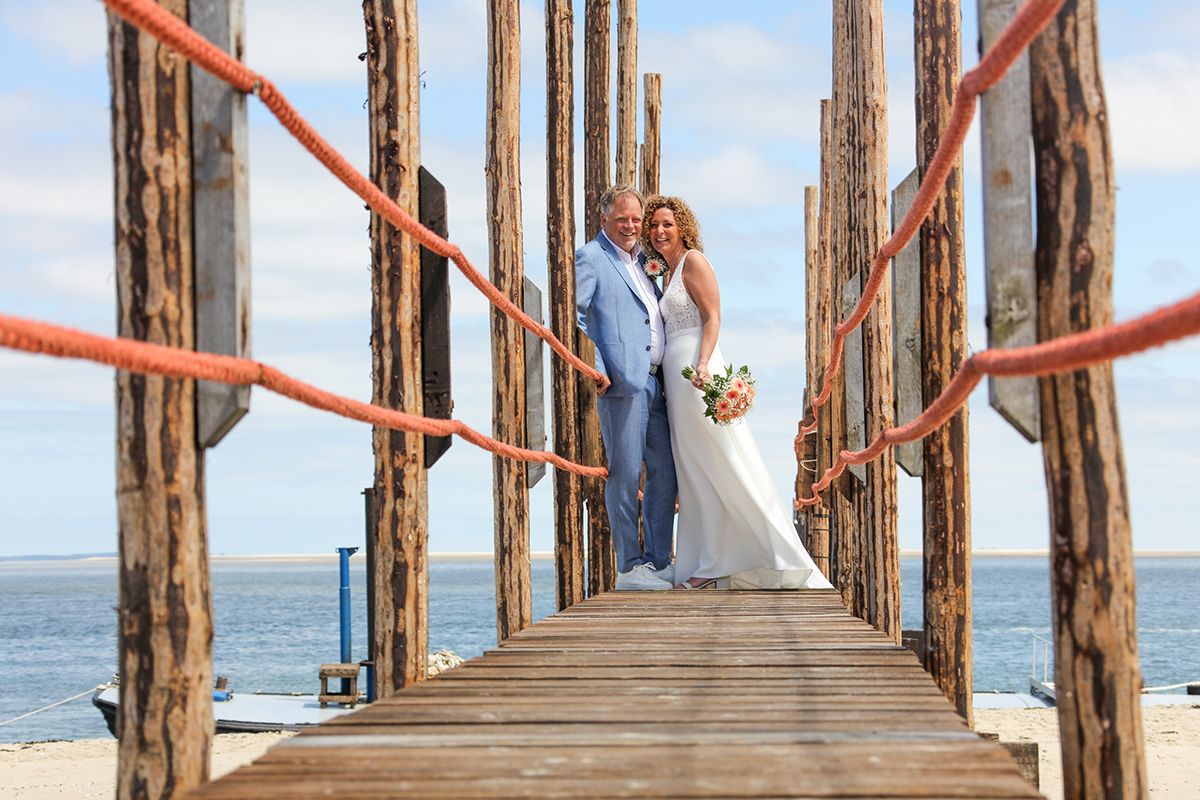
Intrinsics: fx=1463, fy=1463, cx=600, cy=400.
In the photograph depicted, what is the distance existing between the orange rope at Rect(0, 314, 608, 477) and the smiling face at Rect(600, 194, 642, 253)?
3627 mm

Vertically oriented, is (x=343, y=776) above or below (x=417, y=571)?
below

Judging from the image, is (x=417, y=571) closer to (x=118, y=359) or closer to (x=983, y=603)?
(x=118, y=359)

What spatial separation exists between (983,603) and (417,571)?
8997 centimetres

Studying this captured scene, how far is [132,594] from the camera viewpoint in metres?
2.49

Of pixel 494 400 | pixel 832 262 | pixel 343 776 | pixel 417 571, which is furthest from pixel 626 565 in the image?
pixel 832 262

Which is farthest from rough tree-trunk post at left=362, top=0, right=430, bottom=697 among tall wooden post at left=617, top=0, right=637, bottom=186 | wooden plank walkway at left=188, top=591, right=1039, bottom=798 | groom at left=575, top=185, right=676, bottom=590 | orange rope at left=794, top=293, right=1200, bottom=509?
tall wooden post at left=617, top=0, right=637, bottom=186

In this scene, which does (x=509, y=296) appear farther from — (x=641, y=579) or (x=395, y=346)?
(x=395, y=346)

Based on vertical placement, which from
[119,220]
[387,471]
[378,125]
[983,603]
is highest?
[378,125]

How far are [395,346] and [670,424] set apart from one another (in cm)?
337

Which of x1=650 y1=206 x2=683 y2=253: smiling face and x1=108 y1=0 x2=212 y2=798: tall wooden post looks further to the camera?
x1=650 y1=206 x2=683 y2=253: smiling face

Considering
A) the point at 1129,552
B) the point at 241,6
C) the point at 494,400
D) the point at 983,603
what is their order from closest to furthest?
the point at 1129,552 → the point at 241,6 → the point at 494,400 → the point at 983,603

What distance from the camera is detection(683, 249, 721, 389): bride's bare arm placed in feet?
23.0

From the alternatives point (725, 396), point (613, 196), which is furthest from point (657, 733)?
point (613, 196)

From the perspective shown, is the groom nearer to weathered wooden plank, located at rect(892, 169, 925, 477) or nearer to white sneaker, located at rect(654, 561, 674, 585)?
white sneaker, located at rect(654, 561, 674, 585)
